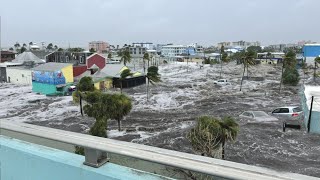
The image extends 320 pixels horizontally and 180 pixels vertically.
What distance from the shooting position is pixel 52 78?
30.1m

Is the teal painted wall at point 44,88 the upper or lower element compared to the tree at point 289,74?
lower

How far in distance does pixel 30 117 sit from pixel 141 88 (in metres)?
14.8

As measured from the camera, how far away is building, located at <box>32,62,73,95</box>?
30.2 m

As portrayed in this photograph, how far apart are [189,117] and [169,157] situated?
759 inches

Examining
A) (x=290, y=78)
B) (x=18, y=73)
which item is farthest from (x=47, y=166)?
(x=18, y=73)

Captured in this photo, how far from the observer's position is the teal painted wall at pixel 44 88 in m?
30.3

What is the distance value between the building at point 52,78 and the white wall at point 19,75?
5296 millimetres

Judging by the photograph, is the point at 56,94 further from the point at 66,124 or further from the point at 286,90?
the point at 286,90

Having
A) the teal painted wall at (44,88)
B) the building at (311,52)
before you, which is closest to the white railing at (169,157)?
the teal painted wall at (44,88)

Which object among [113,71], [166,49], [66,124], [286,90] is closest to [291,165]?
[66,124]

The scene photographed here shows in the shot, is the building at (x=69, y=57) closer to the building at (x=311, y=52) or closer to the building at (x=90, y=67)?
the building at (x=90, y=67)

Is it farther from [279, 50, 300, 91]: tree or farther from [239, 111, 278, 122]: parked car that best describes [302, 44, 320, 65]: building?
[239, 111, 278, 122]: parked car

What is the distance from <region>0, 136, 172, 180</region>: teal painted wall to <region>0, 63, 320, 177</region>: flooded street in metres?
7.67

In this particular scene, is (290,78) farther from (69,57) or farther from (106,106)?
(69,57)
